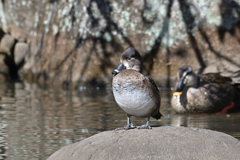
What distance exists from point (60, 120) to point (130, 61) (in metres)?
2.77

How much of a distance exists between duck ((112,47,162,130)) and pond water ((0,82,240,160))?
1.12 m

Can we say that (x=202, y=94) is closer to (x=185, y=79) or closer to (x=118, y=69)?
(x=185, y=79)

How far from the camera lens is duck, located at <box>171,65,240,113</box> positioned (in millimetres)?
7922

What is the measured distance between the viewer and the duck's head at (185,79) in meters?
8.12

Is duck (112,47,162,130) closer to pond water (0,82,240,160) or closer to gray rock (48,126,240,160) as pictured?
gray rock (48,126,240,160)

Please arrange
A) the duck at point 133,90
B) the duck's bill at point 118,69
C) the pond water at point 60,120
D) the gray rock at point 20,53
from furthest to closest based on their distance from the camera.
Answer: the gray rock at point 20,53 → the pond water at point 60,120 → the duck's bill at point 118,69 → the duck at point 133,90

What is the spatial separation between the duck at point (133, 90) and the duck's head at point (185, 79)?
3.30 metres

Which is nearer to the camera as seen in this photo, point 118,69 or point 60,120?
point 118,69

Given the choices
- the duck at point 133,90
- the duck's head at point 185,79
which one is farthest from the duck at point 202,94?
the duck at point 133,90

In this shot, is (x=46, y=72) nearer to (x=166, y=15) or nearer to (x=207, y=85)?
(x=166, y=15)

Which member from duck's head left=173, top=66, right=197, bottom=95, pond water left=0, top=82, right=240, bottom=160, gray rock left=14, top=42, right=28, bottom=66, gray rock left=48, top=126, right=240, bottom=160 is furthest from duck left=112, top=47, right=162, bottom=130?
gray rock left=14, top=42, right=28, bottom=66

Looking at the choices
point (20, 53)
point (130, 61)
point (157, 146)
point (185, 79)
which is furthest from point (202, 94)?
point (20, 53)

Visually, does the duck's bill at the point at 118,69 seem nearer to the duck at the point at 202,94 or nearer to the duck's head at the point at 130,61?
the duck's head at the point at 130,61

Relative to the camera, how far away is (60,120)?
735 centimetres
